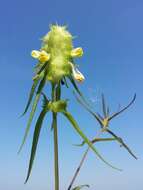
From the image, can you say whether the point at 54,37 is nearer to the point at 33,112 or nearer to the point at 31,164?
the point at 33,112

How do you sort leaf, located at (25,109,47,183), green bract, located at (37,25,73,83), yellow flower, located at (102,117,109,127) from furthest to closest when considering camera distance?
yellow flower, located at (102,117,109,127), green bract, located at (37,25,73,83), leaf, located at (25,109,47,183)

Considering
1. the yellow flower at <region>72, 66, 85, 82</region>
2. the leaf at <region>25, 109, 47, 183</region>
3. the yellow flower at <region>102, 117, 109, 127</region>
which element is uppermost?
the yellow flower at <region>102, 117, 109, 127</region>

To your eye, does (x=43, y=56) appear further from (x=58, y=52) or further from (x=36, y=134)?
(x=36, y=134)

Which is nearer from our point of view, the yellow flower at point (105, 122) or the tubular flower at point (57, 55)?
the tubular flower at point (57, 55)

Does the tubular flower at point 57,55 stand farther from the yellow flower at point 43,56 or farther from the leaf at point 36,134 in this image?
the leaf at point 36,134

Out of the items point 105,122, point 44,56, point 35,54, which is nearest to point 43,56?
point 44,56

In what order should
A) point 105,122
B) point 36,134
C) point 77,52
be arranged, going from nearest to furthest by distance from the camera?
point 36,134 < point 77,52 < point 105,122

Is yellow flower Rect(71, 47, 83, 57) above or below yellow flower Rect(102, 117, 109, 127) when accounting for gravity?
below

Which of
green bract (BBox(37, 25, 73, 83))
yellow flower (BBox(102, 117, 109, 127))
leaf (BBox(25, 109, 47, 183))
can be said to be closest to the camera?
leaf (BBox(25, 109, 47, 183))

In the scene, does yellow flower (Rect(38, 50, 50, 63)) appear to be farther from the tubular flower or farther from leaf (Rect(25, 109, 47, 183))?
leaf (Rect(25, 109, 47, 183))

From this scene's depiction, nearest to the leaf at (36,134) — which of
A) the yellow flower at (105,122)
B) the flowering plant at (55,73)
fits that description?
the flowering plant at (55,73)

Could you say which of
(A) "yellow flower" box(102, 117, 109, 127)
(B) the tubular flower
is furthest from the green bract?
(A) "yellow flower" box(102, 117, 109, 127)

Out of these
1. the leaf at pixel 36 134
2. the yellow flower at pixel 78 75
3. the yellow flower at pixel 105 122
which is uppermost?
the yellow flower at pixel 105 122
